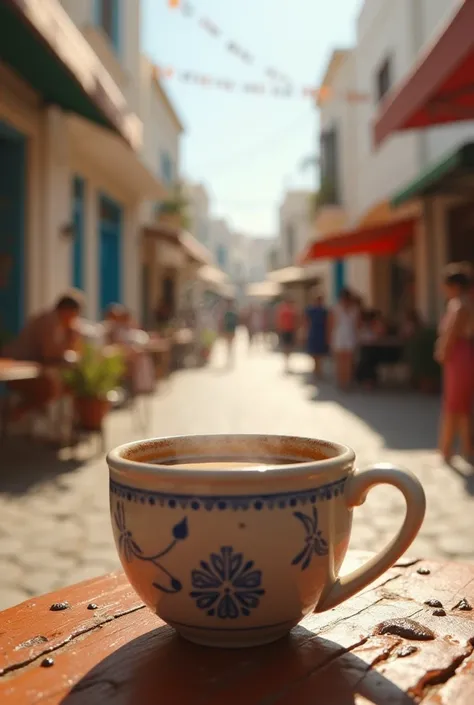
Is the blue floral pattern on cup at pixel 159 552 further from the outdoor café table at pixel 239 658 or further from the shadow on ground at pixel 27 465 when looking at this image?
the shadow on ground at pixel 27 465

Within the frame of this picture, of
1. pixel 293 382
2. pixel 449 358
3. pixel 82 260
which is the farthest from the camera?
pixel 293 382

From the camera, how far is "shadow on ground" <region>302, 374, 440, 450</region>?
20.6 ft

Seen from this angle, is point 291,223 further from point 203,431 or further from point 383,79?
point 203,431

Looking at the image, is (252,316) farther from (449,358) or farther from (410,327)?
(449,358)

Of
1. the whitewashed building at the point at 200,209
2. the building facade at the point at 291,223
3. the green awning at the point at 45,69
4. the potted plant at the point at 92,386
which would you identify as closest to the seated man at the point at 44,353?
the potted plant at the point at 92,386

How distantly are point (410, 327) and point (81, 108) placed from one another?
624 cm

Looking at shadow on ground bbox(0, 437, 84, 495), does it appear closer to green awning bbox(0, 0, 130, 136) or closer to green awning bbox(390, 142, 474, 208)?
green awning bbox(0, 0, 130, 136)

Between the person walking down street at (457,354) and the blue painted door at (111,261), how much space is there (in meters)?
7.54

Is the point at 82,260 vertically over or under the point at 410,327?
over

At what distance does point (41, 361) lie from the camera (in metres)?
5.63

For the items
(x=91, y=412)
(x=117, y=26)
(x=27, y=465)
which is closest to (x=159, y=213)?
(x=117, y=26)

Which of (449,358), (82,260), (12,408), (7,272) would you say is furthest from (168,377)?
(449,358)

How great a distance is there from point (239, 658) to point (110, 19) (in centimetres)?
1139

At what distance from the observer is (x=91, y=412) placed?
560cm
